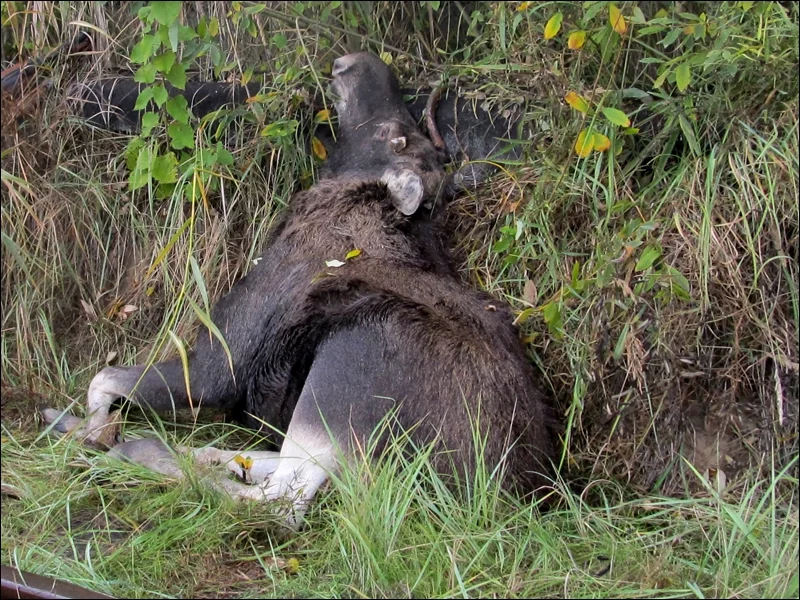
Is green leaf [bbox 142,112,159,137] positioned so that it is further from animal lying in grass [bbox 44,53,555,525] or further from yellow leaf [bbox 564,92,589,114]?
yellow leaf [bbox 564,92,589,114]

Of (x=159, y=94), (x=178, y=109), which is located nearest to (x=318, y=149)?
(x=178, y=109)

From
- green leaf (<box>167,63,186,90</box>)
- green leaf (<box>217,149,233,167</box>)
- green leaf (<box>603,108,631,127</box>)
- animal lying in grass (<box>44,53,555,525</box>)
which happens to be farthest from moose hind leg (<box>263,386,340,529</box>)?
green leaf (<box>603,108,631,127</box>)

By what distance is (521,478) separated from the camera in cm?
296

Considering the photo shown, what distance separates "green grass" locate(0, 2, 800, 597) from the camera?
255cm

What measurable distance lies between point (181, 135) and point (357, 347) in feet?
4.13

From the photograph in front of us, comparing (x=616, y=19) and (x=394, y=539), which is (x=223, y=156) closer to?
(x=616, y=19)

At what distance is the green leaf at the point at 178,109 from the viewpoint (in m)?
3.55

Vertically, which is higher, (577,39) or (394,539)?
(577,39)

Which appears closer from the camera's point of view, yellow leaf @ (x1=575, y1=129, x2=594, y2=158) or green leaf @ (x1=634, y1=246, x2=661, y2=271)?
green leaf @ (x1=634, y1=246, x2=661, y2=271)

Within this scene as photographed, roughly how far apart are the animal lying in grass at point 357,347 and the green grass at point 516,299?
14 centimetres

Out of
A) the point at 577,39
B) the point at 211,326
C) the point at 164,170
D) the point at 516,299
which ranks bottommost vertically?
the point at 516,299

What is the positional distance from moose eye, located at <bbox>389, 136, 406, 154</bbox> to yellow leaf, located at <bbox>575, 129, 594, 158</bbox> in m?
0.85

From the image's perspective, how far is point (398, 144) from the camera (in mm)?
3729

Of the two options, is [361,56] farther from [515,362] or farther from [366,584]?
[366,584]
